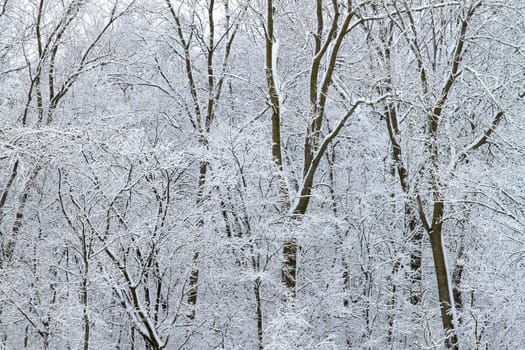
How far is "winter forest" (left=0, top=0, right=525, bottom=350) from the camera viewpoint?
8.92 meters

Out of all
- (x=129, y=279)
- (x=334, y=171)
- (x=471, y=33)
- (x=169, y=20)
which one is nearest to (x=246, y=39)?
(x=169, y=20)

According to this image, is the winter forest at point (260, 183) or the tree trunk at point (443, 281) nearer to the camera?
the winter forest at point (260, 183)

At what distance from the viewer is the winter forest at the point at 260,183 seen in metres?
8.92

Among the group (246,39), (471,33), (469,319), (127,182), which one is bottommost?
(469,319)

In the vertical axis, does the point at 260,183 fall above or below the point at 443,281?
above

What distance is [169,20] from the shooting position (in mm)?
14258

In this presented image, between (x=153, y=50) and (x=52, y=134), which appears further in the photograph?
(x=153, y=50)

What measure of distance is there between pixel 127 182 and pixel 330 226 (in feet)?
17.5

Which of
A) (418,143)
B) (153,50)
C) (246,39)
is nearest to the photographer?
(418,143)

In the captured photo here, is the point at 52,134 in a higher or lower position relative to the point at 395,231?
higher

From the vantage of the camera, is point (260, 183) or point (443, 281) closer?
point (443, 281)

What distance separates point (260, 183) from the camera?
11.8 metres

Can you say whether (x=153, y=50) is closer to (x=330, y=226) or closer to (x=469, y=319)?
(x=330, y=226)

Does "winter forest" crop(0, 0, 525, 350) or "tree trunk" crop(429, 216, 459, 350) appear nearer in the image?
"winter forest" crop(0, 0, 525, 350)
